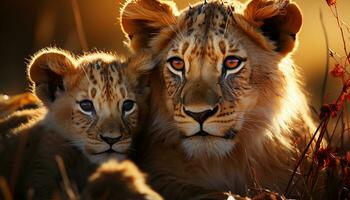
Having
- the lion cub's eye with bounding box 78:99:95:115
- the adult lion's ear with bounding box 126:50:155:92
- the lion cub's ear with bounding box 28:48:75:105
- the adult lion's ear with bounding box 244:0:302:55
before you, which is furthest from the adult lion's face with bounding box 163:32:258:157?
the lion cub's ear with bounding box 28:48:75:105

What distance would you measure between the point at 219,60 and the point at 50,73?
121cm

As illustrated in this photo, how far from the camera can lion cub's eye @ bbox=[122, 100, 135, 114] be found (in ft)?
22.3

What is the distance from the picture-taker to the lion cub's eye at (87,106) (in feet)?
22.3

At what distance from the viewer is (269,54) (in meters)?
7.05

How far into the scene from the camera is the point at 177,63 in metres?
6.94

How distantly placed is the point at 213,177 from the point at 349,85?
138 cm

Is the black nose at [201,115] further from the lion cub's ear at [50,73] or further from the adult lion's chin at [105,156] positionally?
the lion cub's ear at [50,73]

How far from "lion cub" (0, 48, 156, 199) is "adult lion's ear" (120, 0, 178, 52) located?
23cm

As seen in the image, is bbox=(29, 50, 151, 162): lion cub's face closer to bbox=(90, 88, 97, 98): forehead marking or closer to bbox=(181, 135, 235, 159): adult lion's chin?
bbox=(90, 88, 97, 98): forehead marking

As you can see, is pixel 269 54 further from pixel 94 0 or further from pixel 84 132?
pixel 94 0

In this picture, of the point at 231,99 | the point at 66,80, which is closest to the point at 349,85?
the point at 231,99

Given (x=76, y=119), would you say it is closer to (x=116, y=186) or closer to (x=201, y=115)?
(x=201, y=115)

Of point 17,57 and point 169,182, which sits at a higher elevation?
point 17,57

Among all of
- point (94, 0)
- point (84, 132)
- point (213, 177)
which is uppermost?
point (94, 0)
